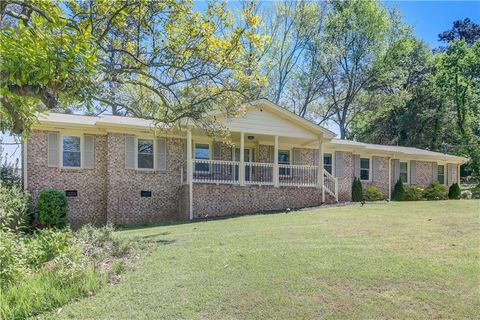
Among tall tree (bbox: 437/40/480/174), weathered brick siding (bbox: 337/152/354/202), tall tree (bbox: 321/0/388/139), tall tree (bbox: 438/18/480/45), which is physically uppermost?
tall tree (bbox: 438/18/480/45)

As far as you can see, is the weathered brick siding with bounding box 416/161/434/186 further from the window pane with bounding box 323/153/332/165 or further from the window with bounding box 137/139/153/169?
the window with bounding box 137/139/153/169

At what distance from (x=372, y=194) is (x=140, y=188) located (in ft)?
41.7

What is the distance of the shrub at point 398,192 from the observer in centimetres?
2238

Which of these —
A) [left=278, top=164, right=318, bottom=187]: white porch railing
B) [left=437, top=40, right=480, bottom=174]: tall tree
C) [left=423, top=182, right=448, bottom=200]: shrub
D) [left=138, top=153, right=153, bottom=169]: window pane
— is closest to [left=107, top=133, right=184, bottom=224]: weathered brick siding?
[left=138, top=153, right=153, bottom=169]: window pane

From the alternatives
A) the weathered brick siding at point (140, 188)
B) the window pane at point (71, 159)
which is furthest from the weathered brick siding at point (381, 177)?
the window pane at point (71, 159)

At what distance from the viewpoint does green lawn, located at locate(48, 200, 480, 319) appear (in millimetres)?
4973

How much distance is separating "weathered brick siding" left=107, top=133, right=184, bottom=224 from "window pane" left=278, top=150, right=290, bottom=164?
564 cm

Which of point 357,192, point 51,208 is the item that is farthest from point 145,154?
point 357,192

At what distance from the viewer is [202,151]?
17734 millimetres

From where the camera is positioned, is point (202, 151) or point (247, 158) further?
point (247, 158)

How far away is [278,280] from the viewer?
5.84m

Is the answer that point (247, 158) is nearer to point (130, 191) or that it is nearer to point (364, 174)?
point (130, 191)

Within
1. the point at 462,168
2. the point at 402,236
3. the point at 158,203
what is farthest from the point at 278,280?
the point at 462,168

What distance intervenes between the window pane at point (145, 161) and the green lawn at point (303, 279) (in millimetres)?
7499
